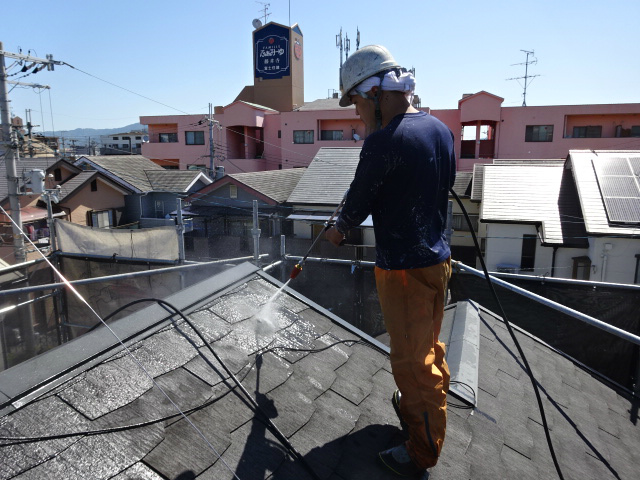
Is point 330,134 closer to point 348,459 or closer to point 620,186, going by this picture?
point 620,186

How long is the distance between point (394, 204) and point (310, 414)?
960mm

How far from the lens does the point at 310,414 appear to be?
196cm

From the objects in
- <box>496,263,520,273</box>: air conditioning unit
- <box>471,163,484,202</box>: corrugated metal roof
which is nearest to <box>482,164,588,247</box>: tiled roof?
<box>496,263,520,273</box>: air conditioning unit

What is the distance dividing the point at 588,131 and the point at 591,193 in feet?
63.6

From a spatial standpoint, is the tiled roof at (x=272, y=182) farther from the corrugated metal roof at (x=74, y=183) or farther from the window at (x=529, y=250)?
the window at (x=529, y=250)

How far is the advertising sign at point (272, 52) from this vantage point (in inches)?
1474

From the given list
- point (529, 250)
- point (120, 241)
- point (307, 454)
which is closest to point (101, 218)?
point (120, 241)

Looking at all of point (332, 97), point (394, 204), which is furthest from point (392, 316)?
point (332, 97)

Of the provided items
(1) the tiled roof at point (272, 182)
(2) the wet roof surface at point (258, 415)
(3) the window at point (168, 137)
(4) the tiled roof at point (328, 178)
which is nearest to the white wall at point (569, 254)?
(4) the tiled roof at point (328, 178)

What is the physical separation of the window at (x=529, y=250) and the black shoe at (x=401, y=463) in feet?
41.3

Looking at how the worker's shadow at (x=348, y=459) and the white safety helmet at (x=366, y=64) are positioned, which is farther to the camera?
the white safety helmet at (x=366, y=64)

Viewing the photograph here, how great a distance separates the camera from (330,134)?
103 ft

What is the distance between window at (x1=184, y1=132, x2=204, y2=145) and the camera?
33594mm

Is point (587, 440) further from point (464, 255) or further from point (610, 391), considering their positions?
point (464, 255)
